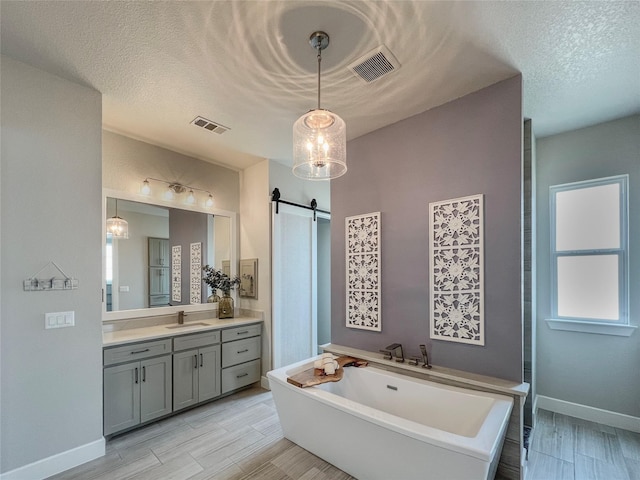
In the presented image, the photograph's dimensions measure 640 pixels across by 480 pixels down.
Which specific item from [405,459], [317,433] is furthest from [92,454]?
[405,459]

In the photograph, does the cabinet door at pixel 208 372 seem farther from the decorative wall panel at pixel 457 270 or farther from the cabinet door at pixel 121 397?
the decorative wall panel at pixel 457 270

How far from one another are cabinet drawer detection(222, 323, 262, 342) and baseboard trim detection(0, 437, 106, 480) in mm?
1354

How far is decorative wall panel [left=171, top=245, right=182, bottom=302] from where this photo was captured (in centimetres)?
348

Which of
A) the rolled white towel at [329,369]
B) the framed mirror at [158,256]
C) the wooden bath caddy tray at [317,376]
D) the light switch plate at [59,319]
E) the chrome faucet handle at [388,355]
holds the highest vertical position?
the framed mirror at [158,256]

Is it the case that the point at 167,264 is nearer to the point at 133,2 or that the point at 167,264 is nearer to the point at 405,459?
the point at 133,2

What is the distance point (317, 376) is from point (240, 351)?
146 cm

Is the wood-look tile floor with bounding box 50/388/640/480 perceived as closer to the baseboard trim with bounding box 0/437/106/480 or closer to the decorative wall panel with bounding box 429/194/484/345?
the baseboard trim with bounding box 0/437/106/480

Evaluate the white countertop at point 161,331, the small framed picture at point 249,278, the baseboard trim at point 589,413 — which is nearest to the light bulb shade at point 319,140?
the white countertop at point 161,331

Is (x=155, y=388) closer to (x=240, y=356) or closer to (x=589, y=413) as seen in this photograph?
(x=240, y=356)

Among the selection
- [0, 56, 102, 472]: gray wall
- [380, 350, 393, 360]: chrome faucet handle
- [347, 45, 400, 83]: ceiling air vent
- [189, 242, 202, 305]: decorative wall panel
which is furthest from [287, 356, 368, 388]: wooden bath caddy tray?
[347, 45, 400, 83]: ceiling air vent

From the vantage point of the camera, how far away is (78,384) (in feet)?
7.40

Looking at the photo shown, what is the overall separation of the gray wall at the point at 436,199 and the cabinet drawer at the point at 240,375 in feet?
3.98

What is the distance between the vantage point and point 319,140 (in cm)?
186

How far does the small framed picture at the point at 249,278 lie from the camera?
397 cm
